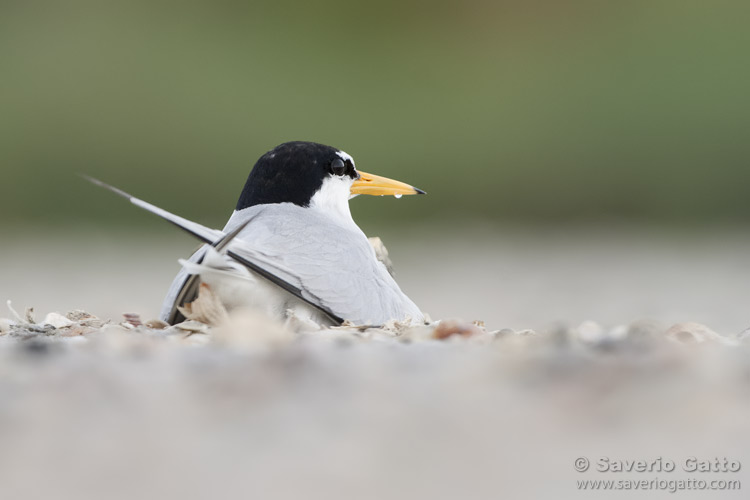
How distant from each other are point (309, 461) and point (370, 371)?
0.33m

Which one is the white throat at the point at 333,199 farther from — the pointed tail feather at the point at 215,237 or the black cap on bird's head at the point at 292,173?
the pointed tail feather at the point at 215,237

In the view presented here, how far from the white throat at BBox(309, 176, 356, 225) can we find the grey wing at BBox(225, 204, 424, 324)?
304mm

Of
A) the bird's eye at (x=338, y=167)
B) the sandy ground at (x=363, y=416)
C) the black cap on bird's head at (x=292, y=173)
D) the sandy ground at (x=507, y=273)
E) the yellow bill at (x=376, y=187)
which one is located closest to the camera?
the sandy ground at (x=363, y=416)

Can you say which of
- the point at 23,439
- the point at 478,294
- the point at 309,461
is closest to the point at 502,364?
the point at 309,461

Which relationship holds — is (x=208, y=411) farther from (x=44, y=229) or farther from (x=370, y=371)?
(x=44, y=229)

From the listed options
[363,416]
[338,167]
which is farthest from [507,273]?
[363,416]

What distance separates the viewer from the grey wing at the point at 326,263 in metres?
3.16

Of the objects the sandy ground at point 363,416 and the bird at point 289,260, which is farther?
the bird at point 289,260

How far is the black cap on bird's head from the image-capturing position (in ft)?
12.9

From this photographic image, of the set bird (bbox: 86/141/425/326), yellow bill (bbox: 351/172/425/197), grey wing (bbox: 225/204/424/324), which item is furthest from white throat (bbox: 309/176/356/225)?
grey wing (bbox: 225/204/424/324)

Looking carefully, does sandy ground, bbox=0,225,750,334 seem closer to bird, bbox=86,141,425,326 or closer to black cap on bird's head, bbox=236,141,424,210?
black cap on bird's head, bbox=236,141,424,210

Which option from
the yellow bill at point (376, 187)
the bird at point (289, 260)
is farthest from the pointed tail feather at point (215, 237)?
the yellow bill at point (376, 187)

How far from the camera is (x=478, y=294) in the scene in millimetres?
8234

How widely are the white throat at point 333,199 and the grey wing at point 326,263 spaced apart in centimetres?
30
